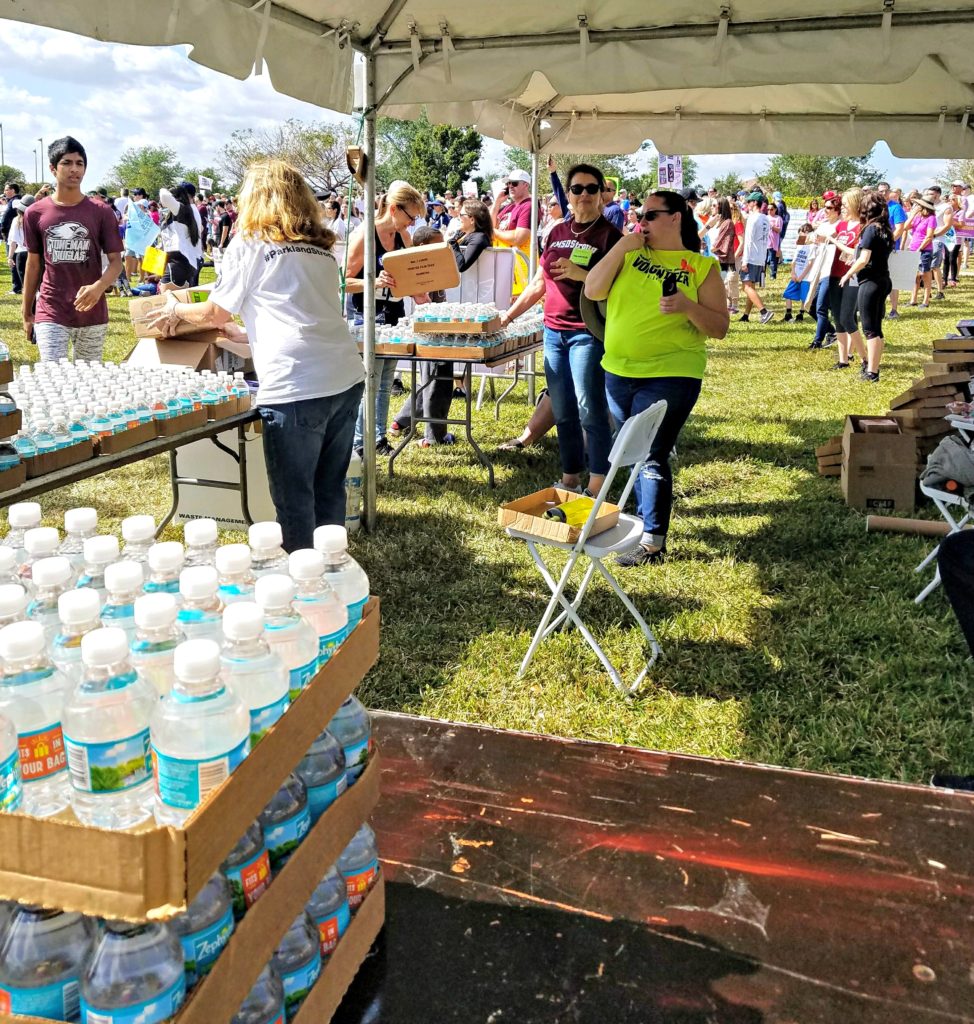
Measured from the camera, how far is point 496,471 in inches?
265

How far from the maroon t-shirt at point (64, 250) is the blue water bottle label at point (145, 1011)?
5659 millimetres

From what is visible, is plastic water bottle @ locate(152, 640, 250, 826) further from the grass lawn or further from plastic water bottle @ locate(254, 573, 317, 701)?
the grass lawn

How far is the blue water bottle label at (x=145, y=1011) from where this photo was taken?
34.7 inches

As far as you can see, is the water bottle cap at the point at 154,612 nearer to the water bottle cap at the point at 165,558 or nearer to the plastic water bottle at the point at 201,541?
the water bottle cap at the point at 165,558

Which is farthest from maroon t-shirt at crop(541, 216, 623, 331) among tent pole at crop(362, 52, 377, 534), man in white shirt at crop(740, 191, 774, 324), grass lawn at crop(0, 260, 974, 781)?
man in white shirt at crop(740, 191, 774, 324)

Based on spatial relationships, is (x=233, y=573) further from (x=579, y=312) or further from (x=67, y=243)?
(x=67, y=243)

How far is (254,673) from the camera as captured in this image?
3.39 feet

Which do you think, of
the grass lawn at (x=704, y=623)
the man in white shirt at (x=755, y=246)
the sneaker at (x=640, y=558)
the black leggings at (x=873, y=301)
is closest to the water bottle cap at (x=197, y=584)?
the grass lawn at (x=704, y=623)

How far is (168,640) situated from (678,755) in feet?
3.51

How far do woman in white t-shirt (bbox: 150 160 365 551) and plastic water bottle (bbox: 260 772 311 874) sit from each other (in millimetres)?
2688

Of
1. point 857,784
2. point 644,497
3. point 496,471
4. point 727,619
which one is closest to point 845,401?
point 496,471

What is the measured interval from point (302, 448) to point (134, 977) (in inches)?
117

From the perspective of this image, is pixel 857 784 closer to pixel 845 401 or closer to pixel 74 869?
pixel 74 869

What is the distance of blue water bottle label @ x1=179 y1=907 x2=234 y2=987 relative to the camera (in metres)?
0.95
